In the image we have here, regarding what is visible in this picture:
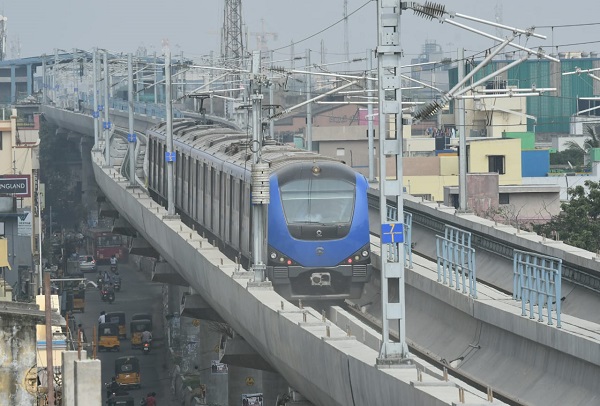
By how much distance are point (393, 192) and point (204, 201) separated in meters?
20.7

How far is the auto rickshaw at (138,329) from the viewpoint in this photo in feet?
221

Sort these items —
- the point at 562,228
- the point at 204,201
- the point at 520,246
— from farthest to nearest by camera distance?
the point at 562,228
the point at 204,201
the point at 520,246

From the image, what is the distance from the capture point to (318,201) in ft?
103

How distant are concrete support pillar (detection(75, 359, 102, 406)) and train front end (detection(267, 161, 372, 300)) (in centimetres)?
895

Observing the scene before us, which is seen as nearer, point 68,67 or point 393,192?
point 393,192

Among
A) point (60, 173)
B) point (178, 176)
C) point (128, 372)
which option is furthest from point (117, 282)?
point (60, 173)

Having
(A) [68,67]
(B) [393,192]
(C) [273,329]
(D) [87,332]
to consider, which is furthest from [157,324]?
(A) [68,67]

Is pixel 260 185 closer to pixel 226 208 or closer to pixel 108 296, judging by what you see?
pixel 226 208

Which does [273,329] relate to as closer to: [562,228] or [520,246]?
[520,246]

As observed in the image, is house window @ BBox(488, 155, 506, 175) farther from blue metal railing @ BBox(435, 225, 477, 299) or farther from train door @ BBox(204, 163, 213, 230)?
blue metal railing @ BBox(435, 225, 477, 299)

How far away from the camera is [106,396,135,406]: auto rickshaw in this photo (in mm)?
51062

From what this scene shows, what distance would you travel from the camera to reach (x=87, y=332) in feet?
225

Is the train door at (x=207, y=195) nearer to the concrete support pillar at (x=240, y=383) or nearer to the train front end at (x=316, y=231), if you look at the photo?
the concrete support pillar at (x=240, y=383)

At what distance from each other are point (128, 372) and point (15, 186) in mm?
22029
